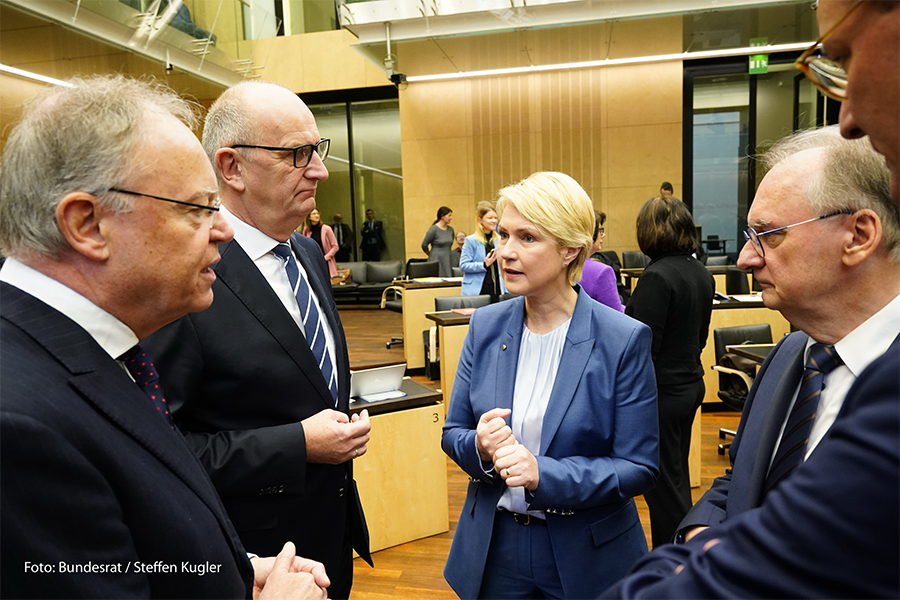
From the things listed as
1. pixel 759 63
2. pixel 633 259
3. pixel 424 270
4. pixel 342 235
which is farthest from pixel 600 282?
pixel 342 235

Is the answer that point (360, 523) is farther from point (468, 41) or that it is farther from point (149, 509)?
point (468, 41)

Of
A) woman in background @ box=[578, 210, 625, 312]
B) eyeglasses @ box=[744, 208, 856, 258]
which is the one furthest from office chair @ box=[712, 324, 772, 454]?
eyeglasses @ box=[744, 208, 856, 258]

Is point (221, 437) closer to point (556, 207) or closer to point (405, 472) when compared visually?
point (556, 207)

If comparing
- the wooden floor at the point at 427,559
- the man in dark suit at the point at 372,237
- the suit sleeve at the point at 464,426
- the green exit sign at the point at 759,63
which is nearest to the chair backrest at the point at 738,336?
the wooden floor at the point at 427,559

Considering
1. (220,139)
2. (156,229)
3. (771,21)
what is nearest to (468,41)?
(771,21)

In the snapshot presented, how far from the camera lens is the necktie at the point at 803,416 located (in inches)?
44.5

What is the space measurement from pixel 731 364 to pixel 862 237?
3302mm

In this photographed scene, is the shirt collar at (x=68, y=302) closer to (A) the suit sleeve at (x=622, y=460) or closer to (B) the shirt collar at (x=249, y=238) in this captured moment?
(B) the shirt collar at (x=249, y=238)

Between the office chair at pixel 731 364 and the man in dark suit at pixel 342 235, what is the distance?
32.8ft

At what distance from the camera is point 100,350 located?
900 millimetres

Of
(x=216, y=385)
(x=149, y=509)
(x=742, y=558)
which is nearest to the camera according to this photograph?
(x=742, y=558)

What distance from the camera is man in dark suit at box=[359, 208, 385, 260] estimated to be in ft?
43.8

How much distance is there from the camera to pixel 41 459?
73 cm

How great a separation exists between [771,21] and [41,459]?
10.8m
